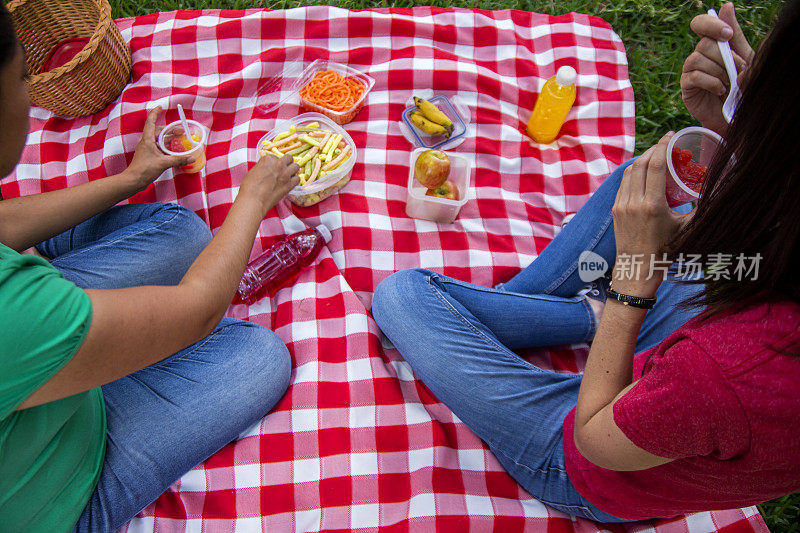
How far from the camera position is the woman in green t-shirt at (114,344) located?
3.08 feet

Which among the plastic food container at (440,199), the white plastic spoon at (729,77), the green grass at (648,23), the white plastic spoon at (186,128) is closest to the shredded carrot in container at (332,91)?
the plastic food container at (440,199)

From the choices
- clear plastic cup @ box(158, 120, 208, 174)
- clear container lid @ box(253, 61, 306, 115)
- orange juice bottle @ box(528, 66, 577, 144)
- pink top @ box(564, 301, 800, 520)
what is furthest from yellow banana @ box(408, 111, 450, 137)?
pink top @ box(564, 301, 800, 520)

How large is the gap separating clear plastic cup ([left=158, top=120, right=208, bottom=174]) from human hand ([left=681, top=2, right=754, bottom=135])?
1.76m

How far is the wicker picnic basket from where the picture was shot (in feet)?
6.49

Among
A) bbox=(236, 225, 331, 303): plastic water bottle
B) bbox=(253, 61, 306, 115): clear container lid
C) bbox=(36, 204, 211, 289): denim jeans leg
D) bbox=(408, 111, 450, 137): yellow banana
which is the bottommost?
bbox=(236, 225, 331, 303): plastic water bottle

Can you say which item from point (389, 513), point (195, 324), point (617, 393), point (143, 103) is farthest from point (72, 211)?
point (617, 393)

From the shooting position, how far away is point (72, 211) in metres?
1.75

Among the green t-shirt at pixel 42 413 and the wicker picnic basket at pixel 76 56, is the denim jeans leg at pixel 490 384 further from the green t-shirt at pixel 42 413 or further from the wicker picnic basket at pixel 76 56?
the wicker picnic basket at pixel 76 56

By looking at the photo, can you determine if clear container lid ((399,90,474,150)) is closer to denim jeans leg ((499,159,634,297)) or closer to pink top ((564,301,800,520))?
denim jeans leg ((499,159,634,297))

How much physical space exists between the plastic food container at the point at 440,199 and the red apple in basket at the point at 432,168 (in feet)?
0.10

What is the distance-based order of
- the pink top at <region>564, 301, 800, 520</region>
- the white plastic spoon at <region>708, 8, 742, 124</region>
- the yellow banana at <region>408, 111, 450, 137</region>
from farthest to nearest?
the yellow banana at <region>408, 111, 450, 137</region>
the white plastic spoon at <region>708, 8, 742, 124</region>
the pink top at <region>564, 301, 800, 520</region>

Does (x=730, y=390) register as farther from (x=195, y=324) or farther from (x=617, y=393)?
(x=195, y=324)

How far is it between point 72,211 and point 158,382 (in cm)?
72

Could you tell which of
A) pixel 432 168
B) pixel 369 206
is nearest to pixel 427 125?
pixel 432 168
